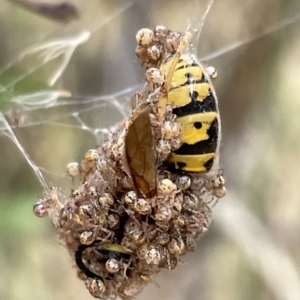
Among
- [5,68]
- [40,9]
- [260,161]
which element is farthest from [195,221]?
[260,161]

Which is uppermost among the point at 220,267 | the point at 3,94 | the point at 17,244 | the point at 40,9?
the point at 40,9

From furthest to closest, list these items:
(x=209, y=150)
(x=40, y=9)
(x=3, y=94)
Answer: (x=3, y=94)
(x=40, y=9)
(x=209, y=150)

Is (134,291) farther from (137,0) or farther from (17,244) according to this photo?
(137,0)

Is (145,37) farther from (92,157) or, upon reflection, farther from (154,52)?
(92,157)

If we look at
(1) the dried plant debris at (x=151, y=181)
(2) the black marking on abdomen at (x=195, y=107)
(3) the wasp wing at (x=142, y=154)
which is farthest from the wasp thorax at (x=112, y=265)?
(2) the black marking on abdomen at (x=195, y=107)

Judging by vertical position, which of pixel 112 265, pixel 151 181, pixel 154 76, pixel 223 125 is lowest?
pixel 223 125

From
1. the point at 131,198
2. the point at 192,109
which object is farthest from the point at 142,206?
the point at 192,109
